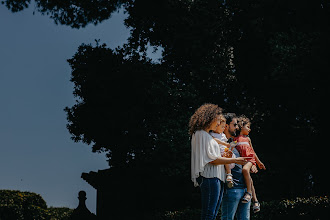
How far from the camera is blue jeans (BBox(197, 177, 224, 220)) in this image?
5.37 meters

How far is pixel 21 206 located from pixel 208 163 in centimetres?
1524

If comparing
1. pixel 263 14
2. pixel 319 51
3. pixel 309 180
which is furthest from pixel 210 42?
pixel 309 180

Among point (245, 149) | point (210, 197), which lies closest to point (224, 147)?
point (210, 197)

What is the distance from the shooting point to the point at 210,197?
5.40 meters

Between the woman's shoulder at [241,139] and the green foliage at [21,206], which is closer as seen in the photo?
the woman's shoulder at [241,139]

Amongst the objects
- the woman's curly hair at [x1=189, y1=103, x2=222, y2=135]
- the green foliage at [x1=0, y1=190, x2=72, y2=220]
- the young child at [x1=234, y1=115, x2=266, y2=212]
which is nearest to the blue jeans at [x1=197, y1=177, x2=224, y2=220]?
the woman's curly hair at [x1=189, y1=103, x2=222, y2=135]

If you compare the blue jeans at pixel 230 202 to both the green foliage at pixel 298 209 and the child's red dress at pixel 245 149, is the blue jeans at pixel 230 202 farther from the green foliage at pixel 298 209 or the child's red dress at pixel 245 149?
the green foliage at pixel 298 209

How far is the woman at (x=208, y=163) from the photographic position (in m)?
5.41

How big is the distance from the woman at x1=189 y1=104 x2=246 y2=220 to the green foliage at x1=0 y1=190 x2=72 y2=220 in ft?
47.2

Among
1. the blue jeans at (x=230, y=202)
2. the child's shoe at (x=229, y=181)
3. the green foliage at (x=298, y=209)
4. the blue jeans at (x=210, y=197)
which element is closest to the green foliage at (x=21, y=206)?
the green foliage at (x=298, y=209)

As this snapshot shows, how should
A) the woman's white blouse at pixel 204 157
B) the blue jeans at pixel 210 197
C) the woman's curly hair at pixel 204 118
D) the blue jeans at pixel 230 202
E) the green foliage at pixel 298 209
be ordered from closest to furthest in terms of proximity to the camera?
the blue jeans at pixel 210 197 < the woman's white blouse at pixel 204 157 < the woman's curly hair at pixel 204 118 < the blue jeans at pixel 230 202 < the green foliage at pixel 298 209

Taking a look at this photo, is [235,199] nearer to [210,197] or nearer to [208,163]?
[210,197]

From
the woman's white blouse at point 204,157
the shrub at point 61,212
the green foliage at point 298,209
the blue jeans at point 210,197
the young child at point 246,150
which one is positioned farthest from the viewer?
the shrub at point 61,212

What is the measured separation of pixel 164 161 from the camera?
1884cm
